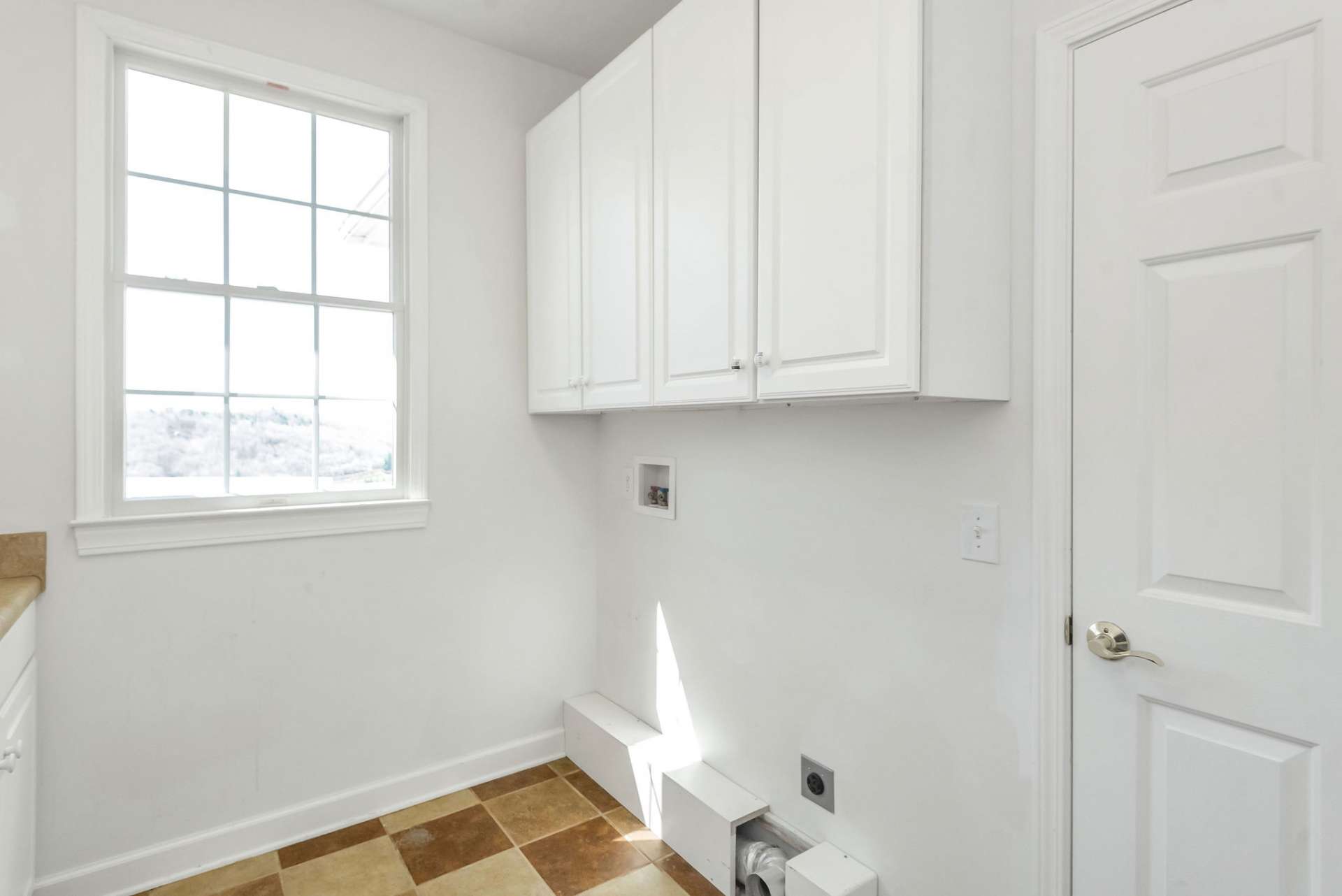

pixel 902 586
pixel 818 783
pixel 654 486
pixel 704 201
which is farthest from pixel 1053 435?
pixel 654 486

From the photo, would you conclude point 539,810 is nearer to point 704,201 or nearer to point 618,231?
point 618,231

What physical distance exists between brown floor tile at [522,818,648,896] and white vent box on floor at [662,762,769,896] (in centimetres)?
15

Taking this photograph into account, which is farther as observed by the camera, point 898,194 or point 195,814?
point 195,814

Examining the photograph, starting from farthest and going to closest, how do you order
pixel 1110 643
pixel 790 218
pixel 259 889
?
pixel 259 889 < pixel 790 218 < pixel 1110 643

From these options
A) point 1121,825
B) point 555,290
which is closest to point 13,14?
point 555,290

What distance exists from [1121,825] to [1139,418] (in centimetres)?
78

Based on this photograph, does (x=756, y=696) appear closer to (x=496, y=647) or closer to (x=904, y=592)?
(x=904, y=592)

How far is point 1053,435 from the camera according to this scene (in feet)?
4.66

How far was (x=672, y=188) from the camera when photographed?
1.93 m

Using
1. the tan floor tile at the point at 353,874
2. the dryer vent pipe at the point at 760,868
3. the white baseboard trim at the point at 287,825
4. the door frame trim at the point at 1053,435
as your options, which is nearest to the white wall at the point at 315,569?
the white baseboard trim at the point at 287,825

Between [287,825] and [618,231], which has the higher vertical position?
[618,231]

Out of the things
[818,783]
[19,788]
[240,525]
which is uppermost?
[240,525]

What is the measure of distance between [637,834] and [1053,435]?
70.8 inches

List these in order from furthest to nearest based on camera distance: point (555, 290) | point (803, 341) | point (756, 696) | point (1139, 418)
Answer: point (555, 290), point (756, 696), point (803, 341), point (1139, 418)
